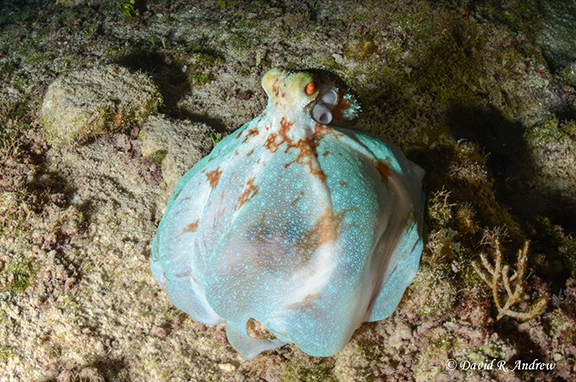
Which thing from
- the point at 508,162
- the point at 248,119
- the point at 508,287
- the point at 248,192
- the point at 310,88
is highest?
the point at 310,88

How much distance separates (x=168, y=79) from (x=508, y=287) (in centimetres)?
490

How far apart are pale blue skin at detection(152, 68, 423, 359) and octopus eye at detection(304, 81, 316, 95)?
18 mm

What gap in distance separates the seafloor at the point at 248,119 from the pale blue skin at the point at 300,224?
2.09ft

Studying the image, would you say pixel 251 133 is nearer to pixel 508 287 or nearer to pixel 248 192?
pixel 248 192

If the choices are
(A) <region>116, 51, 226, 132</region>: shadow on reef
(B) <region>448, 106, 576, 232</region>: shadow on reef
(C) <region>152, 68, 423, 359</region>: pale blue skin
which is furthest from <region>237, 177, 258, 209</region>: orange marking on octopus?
(B) <region>448, 106, 576, 232</region>: shadow on reef

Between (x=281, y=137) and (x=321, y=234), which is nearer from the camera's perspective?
(x=321, y=234)

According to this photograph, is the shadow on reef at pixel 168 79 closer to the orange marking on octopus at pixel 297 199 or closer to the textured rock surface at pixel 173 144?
the textured rock surface at pixel 173 144

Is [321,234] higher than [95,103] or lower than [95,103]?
higher

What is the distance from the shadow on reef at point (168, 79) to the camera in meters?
4.99

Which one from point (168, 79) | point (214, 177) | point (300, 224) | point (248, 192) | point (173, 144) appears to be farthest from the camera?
point (168, 79)

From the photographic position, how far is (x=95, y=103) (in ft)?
14.1

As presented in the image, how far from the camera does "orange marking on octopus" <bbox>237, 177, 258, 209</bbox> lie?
237 cm

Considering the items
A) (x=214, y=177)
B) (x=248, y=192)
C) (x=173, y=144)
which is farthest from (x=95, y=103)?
(x=248, y=192)

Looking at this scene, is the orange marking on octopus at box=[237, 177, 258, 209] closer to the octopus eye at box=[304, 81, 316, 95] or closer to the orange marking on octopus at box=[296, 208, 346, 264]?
the orange marking on octopus at box=[296, 208, 346, 264]
